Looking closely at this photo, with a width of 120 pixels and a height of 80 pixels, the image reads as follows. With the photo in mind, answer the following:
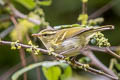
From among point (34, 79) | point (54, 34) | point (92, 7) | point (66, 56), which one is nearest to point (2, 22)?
point (34, 79)

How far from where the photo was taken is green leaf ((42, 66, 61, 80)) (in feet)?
7.81

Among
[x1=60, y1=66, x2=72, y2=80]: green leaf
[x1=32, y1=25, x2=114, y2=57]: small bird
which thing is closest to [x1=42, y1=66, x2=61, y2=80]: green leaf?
[x1=60, y1=66, x2=72, y2=80]: green leaf

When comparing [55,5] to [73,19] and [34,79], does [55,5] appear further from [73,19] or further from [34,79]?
[34,79]

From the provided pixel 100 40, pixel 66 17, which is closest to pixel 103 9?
pixel 66 17

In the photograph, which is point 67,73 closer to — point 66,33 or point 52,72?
point 52,72

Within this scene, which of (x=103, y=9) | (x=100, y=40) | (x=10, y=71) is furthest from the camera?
(x=103, y=9)

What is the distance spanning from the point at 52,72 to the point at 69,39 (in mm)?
308

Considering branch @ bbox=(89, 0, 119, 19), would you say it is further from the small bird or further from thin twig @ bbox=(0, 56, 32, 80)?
the small bird

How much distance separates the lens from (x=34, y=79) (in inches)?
142

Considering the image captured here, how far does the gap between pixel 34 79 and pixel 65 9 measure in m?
1.02

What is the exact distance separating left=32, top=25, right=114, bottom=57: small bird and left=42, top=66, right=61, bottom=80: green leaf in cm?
23

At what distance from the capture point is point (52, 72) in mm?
2402

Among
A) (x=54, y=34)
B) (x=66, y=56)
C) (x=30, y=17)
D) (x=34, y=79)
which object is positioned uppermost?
(x=30, y=17)

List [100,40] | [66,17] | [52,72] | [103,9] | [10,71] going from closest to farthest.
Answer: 1. [100,40]
2. [52,72]
3. [10,71]
4. [103,9]
5. [66,17]
